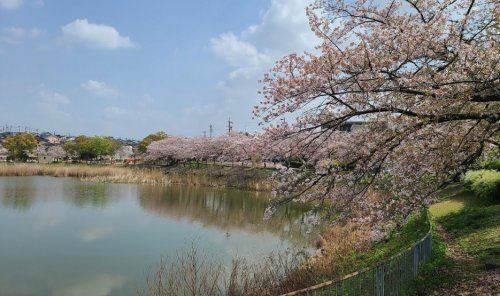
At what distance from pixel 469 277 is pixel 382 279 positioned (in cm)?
278

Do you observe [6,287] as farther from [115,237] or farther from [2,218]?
[2,218]

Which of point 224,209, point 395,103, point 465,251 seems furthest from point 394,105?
point 224,209

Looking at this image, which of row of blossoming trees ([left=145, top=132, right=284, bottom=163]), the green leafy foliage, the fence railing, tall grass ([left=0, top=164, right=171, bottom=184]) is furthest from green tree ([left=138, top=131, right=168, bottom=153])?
the fence railing

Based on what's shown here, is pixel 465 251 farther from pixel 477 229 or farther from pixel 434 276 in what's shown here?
pixel 434 276

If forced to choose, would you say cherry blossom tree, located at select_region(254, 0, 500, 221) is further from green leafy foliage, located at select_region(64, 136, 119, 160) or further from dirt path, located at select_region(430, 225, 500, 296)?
green leafy foliage, located at select_region(64, 136, 119, 160)

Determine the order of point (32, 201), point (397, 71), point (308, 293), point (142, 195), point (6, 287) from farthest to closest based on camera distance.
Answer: point (142, 195)
point (32, 201)
point (6, 287)
point (397, 71)
point (308, 293)

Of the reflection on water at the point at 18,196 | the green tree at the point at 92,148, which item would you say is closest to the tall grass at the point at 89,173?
the reflection on water at the point at 18,196

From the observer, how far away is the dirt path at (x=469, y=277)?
19.1 feet

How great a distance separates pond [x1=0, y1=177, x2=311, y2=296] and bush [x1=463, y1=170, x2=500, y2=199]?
20.3ft

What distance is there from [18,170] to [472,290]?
128ft

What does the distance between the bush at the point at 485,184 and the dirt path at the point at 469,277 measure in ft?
17.2

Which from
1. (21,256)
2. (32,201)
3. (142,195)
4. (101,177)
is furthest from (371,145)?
(101,177)

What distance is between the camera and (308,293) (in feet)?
12.0

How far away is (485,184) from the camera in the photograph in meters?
12.7
